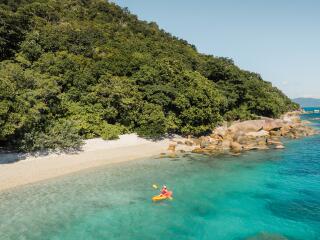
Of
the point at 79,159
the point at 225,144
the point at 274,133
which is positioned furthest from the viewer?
the point at 274,133

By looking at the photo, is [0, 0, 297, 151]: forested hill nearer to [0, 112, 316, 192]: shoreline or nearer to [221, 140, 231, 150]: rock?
[0, 112, 316, 192]: shoreline

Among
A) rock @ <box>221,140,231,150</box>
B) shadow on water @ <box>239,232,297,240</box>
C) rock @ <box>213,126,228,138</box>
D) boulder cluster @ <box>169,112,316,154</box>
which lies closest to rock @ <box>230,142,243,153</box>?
boulder cluster @ <box>169,112,316,154</box>

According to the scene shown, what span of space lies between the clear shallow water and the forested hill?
826 centimetres

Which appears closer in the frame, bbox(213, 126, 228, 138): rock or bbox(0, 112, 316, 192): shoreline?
bbox(0, 112, 316, 192): shoreline

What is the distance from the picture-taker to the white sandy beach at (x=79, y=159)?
29047mm

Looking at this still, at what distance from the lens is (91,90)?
44.2m

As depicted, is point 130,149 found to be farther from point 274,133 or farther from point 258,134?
point 274,133

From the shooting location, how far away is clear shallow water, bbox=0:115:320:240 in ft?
64.4

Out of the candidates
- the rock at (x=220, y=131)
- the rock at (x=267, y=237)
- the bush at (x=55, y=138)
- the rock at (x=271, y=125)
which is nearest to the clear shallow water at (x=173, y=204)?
the rock at (x=267, y=237)

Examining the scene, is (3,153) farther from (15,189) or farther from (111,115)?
(111,115)

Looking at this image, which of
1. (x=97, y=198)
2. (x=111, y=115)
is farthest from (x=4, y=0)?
(x=97, y=198)

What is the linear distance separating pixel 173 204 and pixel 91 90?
25749mm

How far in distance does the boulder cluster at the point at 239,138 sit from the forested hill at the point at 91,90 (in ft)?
8.36

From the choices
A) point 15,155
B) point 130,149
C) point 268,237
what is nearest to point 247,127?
point 130,149
